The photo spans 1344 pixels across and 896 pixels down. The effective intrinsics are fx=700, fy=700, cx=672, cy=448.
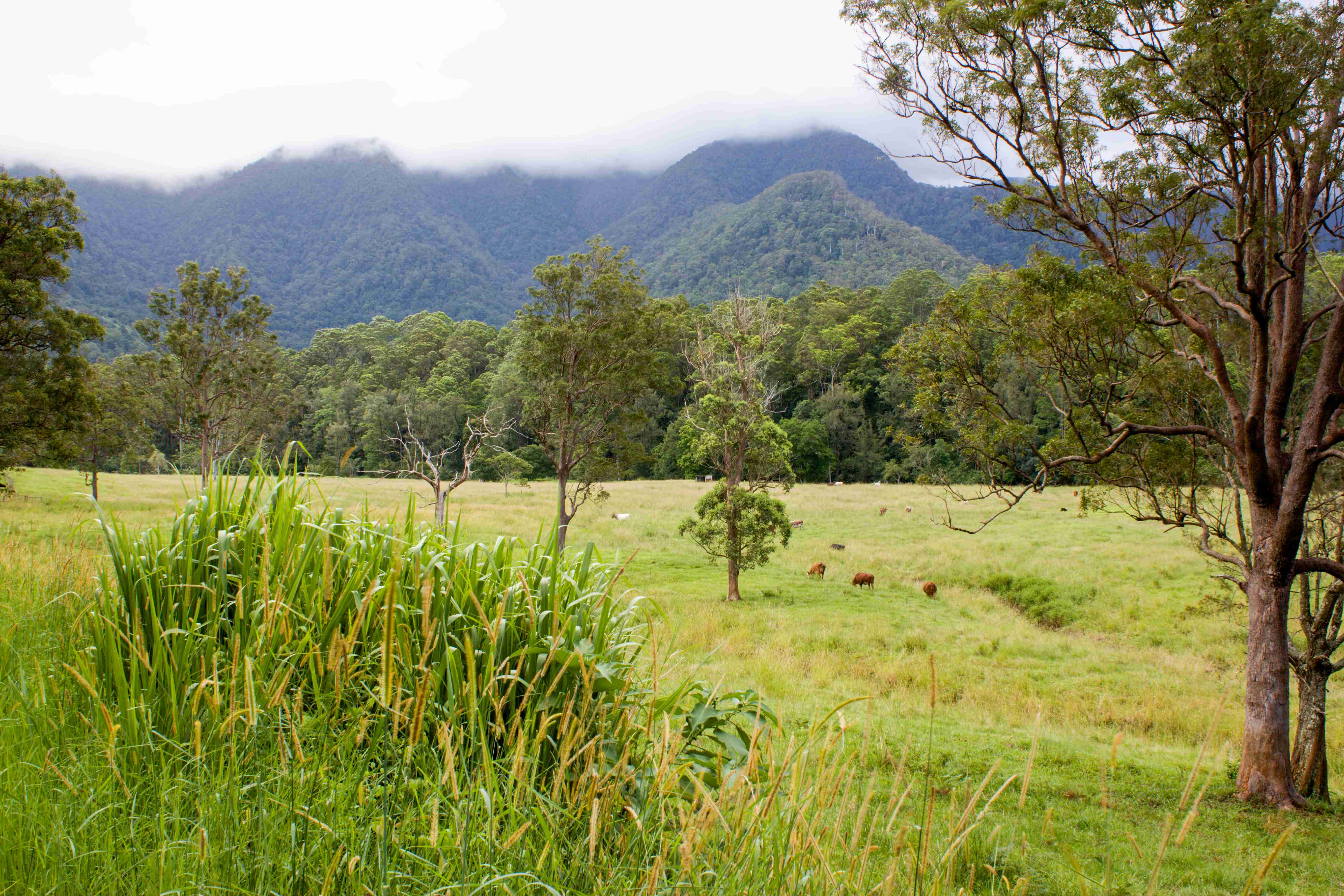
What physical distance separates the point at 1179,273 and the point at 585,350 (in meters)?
17.4

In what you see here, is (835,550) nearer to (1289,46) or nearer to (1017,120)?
(1017,120)

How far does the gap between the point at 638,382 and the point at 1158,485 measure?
16.9m

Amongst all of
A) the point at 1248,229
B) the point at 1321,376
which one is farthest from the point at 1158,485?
the point at 1248,229

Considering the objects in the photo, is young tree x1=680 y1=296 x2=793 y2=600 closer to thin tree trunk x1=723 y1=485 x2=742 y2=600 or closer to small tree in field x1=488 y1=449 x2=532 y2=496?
thin tree trunk x1=723 y1=485 x2=742 y2=600

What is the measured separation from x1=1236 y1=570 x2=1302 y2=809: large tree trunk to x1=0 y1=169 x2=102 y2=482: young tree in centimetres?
2525

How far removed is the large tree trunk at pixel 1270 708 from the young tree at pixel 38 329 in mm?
25252

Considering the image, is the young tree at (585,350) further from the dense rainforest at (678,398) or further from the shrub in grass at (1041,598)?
the dense rainforest at (678,398)

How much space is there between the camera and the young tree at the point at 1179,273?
7652 millimetres

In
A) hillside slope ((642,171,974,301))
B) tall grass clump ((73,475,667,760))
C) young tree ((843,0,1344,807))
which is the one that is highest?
hillside slope ((642,171,974,301))

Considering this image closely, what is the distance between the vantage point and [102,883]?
6.57ft

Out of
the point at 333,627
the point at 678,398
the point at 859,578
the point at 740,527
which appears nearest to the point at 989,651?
the point at 859,578

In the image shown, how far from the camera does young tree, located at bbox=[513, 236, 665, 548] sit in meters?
23.3

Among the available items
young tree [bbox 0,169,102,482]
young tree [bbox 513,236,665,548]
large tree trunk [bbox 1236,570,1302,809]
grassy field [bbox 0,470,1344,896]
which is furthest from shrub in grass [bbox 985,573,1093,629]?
young tree [bbox 0,169,102,482]

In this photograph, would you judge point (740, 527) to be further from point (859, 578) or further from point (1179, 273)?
point (1179, 273)
